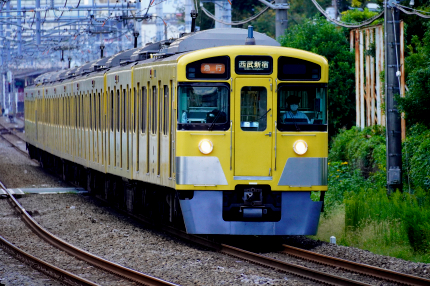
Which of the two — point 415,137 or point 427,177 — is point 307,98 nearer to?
point 427,177

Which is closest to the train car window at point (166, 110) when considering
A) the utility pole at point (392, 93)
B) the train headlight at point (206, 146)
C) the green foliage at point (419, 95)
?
the train headlight at point (206, 146)

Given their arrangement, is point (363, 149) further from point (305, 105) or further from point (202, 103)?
point (202, 103)

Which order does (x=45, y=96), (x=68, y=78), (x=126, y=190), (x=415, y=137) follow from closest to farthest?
1. (x=126, y=190)
2. (x=415, y=137)
3. (x=68, y=78)
4. (x=45, y=96)

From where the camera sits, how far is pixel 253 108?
11078 mm

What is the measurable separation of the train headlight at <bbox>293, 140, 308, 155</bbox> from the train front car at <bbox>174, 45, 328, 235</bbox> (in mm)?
14

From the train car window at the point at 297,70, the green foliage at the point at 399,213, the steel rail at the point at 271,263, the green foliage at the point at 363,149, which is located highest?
the train car window at the point at 297,70

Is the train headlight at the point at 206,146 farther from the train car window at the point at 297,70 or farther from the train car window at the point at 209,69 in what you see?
the train car window at the point at 297,70

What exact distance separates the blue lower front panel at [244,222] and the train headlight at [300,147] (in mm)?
587

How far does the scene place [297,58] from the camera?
11.1m

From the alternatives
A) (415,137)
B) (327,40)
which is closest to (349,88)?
(327,40)

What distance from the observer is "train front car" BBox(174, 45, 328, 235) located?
10930 millimetres

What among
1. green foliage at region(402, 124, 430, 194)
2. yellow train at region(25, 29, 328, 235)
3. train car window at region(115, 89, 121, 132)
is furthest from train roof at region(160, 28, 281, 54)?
green foliage at region(402, 124, 430, 194)

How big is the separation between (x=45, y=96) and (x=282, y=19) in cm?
1066

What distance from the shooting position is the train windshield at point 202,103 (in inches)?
432
